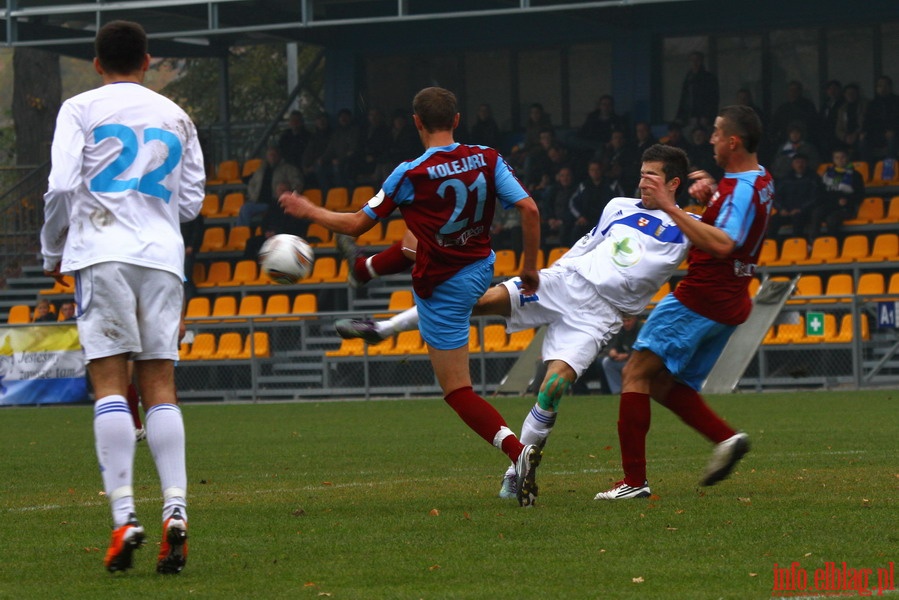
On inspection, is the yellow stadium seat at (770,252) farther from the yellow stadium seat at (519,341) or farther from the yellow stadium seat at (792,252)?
the yellow stadium seat at (519,341)

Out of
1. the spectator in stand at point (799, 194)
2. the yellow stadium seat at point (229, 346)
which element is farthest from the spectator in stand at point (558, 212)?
the yellow stadium seat at point (229, 346)

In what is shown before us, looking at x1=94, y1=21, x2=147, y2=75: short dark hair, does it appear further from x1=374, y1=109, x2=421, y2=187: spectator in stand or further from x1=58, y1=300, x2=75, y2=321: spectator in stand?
x1=374, y1=109, x2=421, y2=187: spectator in stand

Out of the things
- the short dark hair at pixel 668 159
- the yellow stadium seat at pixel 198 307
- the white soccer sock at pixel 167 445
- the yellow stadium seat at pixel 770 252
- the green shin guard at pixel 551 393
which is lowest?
the yellow stadium seat at pixel 198 307

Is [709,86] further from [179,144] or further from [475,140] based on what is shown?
[179,144]

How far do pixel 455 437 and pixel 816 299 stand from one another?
8.47 m

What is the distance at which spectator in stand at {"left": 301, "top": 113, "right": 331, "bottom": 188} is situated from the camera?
26547 mm

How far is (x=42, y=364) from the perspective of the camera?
67.8ft

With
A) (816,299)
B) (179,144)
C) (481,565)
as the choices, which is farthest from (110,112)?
(816,299)

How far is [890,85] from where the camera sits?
2292 centimetres

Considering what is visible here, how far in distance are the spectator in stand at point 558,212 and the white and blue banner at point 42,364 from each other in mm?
7416

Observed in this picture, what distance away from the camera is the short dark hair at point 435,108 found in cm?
716

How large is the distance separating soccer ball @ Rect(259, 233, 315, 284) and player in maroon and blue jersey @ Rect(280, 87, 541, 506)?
53 centimetres

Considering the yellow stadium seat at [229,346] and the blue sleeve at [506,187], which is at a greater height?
the blue sleeve at [506,187]

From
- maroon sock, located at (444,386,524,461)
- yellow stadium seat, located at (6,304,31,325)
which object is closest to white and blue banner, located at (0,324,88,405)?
yellow stadium seat, located at (6,304,31,325)
